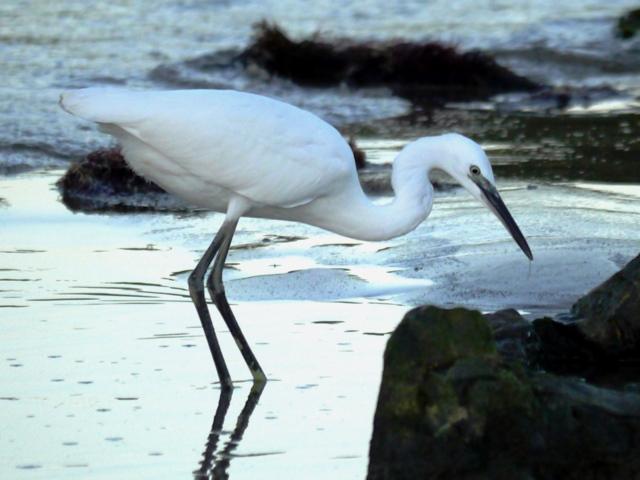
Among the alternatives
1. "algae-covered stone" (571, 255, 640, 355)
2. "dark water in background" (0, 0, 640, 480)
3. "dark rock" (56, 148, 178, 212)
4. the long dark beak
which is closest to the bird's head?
the long dark beak

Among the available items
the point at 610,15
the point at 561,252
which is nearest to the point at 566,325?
the point at 561,252

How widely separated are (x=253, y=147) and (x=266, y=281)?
131cm

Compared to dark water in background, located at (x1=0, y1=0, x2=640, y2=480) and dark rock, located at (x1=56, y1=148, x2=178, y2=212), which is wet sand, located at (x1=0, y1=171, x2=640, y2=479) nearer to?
dark water in background, located at (x1=0, y1=0, x2=640, y2=480)

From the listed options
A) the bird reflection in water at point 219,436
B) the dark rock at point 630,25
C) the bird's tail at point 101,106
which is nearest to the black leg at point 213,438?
the bird reflection in water at point 219,436

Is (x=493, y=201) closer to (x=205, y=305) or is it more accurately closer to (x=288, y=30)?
(x=205, y=305)

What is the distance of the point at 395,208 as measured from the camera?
638 centimetres

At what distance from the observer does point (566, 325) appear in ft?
19.6

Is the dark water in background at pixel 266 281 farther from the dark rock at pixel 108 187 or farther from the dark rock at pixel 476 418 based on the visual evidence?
the dark rock at pixel 476 418

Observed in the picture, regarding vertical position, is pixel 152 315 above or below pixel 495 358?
below

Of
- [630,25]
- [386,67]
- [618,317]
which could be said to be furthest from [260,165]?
[630,25]

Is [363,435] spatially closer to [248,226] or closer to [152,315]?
[152,315]

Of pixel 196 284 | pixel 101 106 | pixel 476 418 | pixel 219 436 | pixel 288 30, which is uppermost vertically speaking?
pixel 101 106

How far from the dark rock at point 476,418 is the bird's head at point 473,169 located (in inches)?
67.2

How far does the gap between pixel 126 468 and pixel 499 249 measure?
3.69m
